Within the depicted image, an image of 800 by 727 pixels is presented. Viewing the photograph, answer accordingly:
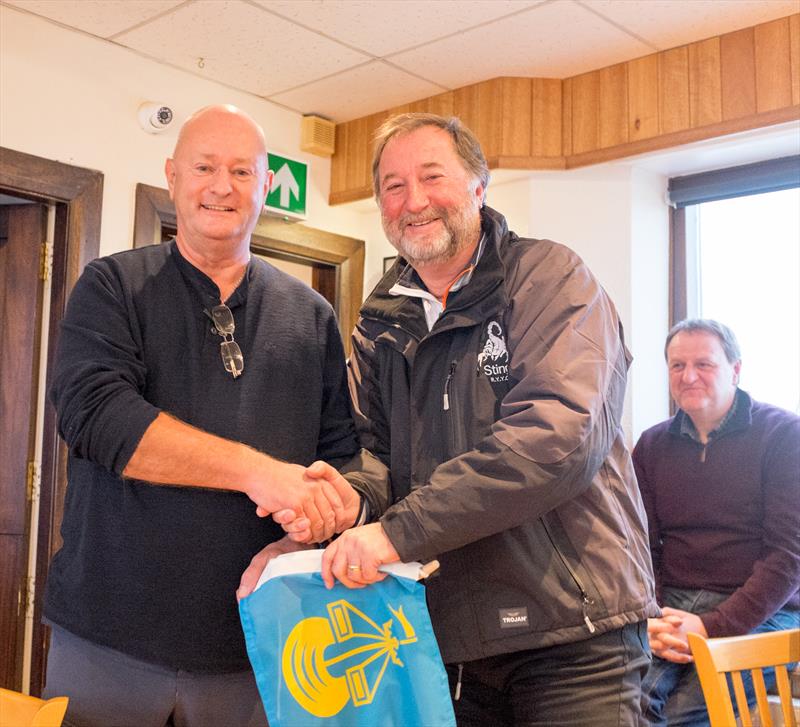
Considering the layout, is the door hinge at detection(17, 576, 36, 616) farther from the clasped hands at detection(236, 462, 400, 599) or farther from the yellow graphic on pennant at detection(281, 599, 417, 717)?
the yellow graphic on pennant at detection(281, 599, 417, 717)

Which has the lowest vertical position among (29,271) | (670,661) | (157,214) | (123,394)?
(670,661)

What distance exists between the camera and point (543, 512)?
5.10 feet

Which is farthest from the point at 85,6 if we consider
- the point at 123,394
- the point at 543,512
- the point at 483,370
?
the point at 543,512

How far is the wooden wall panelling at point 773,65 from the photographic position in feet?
10.7

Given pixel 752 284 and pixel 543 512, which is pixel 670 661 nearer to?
pixel 543 512

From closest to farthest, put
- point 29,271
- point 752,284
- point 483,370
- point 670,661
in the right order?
point 483,370 → point 670,661 → point 29,271 → point 752,284

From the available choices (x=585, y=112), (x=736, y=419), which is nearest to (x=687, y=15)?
(x=585, y=112)

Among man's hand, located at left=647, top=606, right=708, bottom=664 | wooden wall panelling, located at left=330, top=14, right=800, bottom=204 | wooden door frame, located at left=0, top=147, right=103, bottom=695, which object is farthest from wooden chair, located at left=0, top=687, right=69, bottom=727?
wooden wall panelling, located at left=330, top=14, right=800, bottom=204

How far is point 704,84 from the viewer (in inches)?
136

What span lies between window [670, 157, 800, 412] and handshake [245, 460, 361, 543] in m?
2.51

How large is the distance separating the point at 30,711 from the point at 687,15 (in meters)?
3.02

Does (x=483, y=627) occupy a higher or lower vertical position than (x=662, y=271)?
lower

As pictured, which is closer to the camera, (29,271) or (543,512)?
(543,512)

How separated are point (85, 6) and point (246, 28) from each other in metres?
0.57
